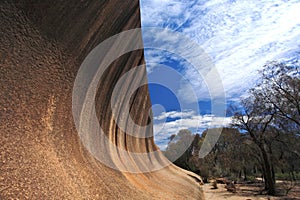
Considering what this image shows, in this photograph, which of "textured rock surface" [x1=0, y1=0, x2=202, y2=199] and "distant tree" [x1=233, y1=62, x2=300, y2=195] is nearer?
"textured rock surface" [x1=0, y1=0, x2=202, y2=199]

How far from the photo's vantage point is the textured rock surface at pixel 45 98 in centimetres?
Result: 175

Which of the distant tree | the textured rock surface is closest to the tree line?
the distant tree

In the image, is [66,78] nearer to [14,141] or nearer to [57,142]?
[57,142]

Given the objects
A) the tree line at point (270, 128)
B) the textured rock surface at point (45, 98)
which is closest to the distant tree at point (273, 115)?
the tree line at point (270, 128)

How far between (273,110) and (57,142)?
52.6ft

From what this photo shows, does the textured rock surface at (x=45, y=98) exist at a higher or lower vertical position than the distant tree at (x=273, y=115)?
lower

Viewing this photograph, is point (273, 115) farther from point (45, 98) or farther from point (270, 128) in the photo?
point (45, 98)

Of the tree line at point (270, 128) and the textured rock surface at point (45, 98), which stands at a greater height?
the tree line at point (270, 128)

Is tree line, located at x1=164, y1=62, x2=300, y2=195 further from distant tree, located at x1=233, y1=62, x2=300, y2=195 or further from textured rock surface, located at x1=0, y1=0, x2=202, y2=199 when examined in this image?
textured rock surface, located at x1=0, y1=0, x2=202, y2=199

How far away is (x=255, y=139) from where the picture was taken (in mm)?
17547

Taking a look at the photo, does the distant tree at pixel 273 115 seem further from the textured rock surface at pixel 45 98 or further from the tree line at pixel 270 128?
the textured rock surface at pixel 45 98

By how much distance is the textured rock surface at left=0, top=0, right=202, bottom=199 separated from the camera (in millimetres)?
1747

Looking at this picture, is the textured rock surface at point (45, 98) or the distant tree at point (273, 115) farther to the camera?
the distant tree at point (273, 115)

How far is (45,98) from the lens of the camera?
217cm
